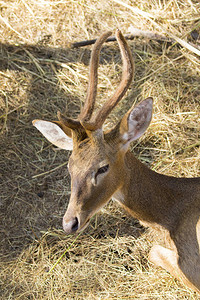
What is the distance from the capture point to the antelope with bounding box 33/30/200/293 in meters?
3.26

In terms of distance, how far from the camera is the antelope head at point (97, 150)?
323 cm

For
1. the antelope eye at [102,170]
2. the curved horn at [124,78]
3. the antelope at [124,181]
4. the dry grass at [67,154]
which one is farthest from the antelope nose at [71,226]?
the dry grass at [67,154]

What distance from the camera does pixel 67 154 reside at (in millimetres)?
5434

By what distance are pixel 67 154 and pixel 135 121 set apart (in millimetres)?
2178

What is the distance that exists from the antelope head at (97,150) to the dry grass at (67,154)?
4.24ft

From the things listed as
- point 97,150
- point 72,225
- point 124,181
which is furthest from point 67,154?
point 72,225

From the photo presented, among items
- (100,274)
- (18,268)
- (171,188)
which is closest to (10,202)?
(18,268)

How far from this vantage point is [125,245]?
15.1ft

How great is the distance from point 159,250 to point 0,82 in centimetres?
364

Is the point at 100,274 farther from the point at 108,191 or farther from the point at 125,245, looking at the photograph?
the point at 108,191

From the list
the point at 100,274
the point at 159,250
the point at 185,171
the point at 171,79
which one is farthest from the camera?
the point at 171,79

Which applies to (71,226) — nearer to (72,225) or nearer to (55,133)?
(72,225)

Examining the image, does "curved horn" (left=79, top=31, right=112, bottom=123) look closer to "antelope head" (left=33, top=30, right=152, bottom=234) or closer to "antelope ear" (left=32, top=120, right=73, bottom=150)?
"antelope head" (left=33, top=30, right=152, bottom=234)

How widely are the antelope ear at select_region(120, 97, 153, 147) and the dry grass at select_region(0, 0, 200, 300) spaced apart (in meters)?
1.39
